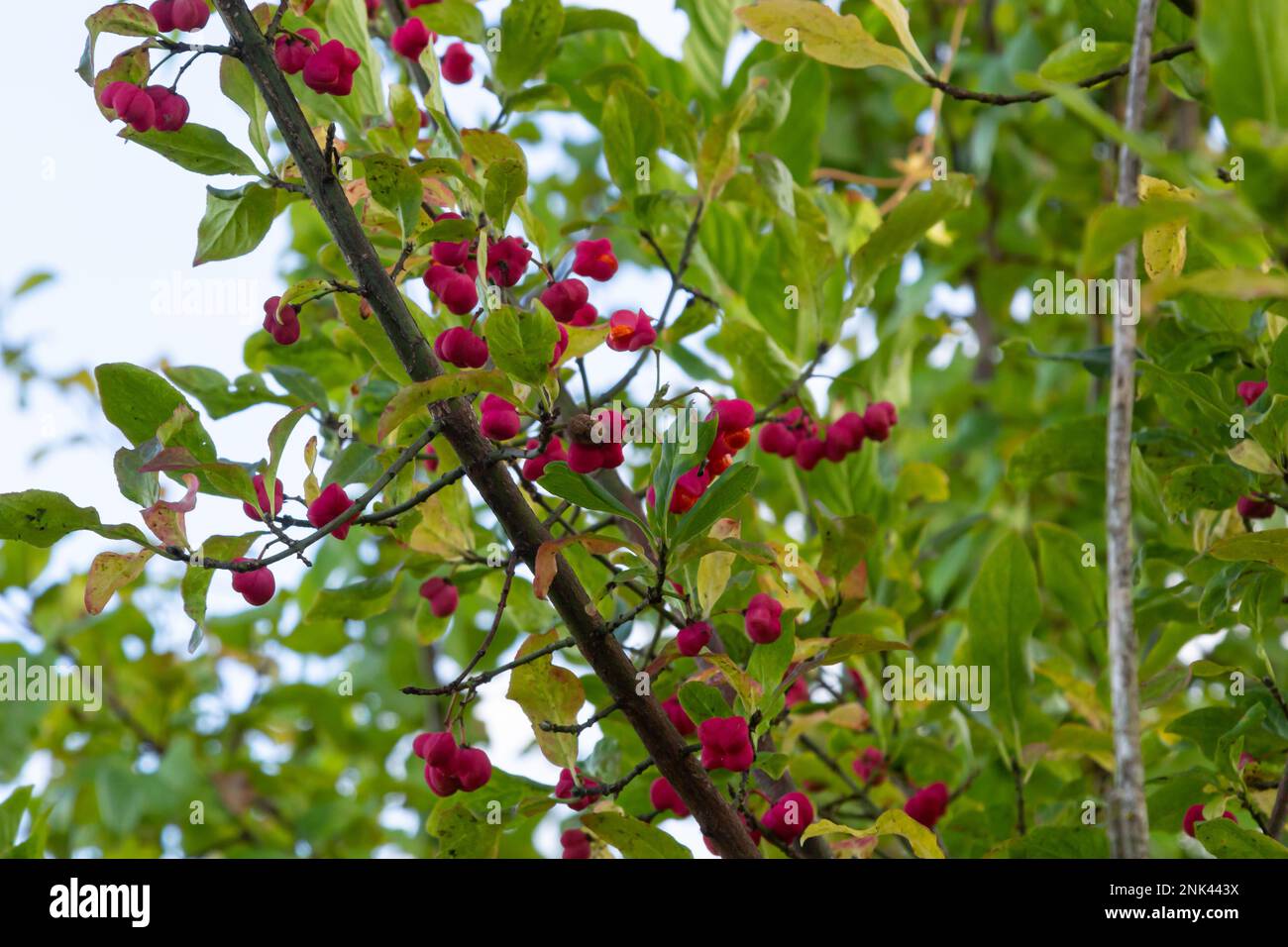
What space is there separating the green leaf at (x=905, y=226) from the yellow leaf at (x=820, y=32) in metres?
0.14

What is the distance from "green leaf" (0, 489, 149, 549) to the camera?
907 millimetres

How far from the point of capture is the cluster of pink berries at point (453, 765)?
3.26 feet

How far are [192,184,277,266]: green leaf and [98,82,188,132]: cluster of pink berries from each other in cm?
6

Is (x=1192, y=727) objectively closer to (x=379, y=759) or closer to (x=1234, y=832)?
(x=1234, y=832)

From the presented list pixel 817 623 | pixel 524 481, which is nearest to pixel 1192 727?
pixel 817 623

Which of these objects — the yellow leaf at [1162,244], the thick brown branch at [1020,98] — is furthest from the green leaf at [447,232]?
the yellow leaf at [1162,244]

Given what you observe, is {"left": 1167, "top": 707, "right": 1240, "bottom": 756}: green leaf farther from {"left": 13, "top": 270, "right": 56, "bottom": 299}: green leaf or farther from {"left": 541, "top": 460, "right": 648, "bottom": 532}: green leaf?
{"left": 13, "top": 270, "right": 56, "bottom": 299}: green leaf

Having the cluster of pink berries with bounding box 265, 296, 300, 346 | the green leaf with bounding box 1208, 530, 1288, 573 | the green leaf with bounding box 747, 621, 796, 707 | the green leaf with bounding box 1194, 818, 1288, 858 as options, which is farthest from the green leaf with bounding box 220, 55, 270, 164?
the green leaf with bounding box 1194, 818, 1288, 858

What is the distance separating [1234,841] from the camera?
0.96 metres

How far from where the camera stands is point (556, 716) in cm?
104

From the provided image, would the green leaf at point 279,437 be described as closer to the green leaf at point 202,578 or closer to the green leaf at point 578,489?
the green leaf at point 202,578

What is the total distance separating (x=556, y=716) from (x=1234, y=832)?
541mm

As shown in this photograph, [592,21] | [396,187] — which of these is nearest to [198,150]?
[396,187]
